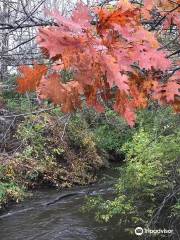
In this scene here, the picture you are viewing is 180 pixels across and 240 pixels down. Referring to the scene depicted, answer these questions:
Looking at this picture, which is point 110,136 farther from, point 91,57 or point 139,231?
→ point 91,57

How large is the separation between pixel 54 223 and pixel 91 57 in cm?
715

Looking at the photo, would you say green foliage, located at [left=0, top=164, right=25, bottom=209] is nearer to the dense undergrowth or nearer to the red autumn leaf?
the dense undergrowth

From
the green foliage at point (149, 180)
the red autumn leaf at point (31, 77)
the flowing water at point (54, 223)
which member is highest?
the red autumn leaf at point (31, 77)

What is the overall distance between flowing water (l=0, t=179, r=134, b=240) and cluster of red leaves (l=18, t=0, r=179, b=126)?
18.5ft

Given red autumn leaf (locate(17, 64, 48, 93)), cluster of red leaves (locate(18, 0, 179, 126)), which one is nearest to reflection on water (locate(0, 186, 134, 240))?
cluster of red leaves (locate(18, 0, 179, 126))

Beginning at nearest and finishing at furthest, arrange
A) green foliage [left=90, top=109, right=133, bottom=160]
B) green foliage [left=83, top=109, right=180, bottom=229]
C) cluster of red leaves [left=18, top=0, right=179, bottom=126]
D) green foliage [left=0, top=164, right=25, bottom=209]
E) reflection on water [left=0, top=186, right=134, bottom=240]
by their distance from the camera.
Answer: cluster of red leaves [left=18, top=0, right=179, bottom=126] < green foliage [left=83, top=109, right=180, bottom=229] < reflection on water [left=0, top=186, right=134, bottom=240] < green foliage [left=0, top=164, right=25, bottom=209] < green foliage [left=90, top=109, right=133, bottom=160]

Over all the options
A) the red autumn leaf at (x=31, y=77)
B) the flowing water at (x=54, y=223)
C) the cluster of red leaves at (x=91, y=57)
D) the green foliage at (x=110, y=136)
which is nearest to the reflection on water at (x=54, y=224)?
the flowing water at (x=54, y=223)

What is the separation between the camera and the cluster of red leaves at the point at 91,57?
1658 millimetres

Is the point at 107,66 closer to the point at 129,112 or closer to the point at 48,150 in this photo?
the point at 129,112

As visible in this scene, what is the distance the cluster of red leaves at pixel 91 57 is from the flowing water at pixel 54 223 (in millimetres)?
5649

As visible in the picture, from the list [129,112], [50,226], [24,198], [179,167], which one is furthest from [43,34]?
[24,198]

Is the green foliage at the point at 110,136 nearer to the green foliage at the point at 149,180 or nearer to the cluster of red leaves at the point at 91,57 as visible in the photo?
the green foliage at the point at 149,180

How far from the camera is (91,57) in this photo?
168cm

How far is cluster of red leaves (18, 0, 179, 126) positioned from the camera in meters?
1.66
